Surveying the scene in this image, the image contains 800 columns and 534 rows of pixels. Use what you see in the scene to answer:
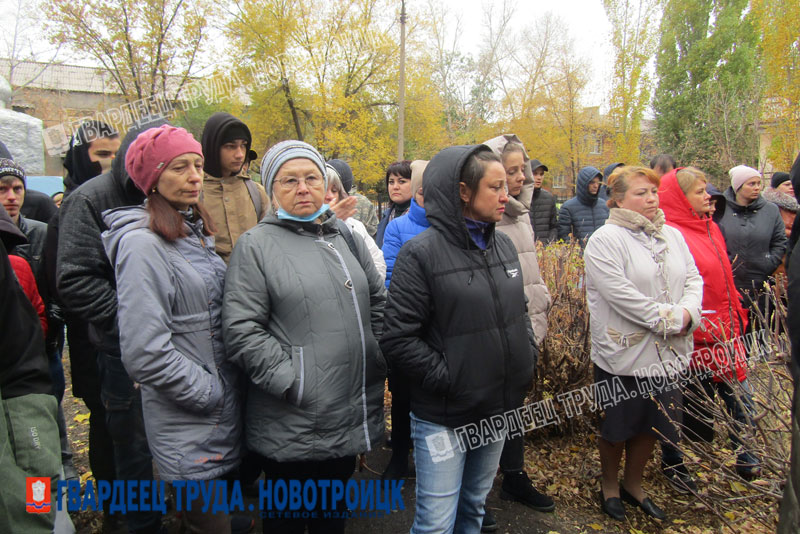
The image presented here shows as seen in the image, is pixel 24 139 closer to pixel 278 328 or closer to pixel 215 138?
pixel 215 138

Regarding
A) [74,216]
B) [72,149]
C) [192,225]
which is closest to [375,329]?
[192,225]

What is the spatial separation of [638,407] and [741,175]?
287 cm

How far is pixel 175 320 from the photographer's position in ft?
6.19

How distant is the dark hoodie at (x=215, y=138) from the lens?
2779mm

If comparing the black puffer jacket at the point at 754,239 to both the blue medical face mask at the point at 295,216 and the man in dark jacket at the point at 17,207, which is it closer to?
the blue medical face mask at the point at 295,216

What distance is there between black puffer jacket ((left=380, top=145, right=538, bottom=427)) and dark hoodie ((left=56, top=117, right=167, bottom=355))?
1307 mm

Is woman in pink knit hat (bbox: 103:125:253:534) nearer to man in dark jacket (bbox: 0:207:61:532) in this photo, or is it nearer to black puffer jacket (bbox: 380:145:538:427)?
man in dark jacket (bbox: 0:207:61:532)

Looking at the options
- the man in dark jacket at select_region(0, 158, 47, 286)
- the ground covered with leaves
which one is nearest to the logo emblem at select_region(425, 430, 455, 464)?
the ground covered with leaves

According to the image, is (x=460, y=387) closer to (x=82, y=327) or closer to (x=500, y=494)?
(x=500, y=494)

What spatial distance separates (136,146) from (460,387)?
174cm

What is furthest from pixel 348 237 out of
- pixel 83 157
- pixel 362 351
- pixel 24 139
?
pixel 24 139

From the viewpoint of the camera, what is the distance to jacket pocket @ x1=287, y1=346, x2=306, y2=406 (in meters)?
1.85

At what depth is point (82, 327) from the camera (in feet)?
8.92

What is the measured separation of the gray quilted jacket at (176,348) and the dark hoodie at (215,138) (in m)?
0.87
